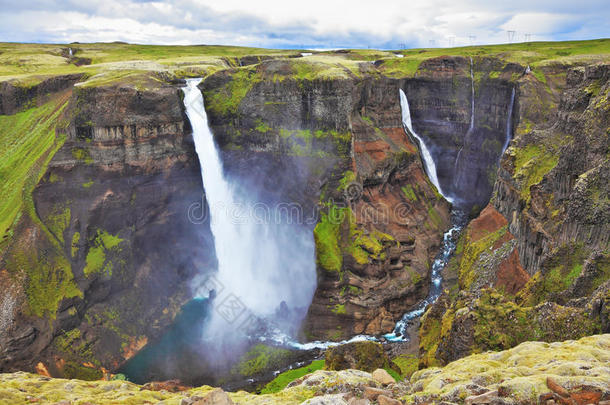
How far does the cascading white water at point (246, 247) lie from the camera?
46969 mm

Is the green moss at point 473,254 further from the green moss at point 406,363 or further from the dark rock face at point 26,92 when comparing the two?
→ the dark rock face at point 26,92

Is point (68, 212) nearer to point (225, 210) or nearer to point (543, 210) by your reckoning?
point (225, 210)

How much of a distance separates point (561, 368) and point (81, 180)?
43.8m

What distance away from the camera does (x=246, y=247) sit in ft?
168

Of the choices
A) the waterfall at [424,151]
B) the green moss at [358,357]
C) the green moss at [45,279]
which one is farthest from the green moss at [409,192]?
the green moss at [45,279]

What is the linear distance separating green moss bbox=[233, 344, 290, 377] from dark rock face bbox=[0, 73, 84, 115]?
40.9 m

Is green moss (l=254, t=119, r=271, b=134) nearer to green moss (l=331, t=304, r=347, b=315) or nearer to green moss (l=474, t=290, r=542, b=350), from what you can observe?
green moss (l=331, t=304, r=347, b=315)

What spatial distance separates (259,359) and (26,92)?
42.9 metres

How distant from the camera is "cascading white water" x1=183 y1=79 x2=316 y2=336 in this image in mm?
46969

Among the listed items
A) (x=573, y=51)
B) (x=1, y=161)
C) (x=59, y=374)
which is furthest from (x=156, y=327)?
(x=573, y=51)

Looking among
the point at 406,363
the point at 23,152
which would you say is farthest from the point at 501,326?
the point at 23,152

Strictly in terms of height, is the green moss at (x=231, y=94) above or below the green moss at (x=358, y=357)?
above

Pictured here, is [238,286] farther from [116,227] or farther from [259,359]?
[116,227]

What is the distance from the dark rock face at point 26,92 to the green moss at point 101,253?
2185 cm
